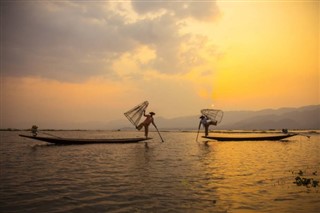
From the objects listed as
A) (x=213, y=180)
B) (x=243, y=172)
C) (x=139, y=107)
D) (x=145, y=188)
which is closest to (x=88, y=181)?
(x=145, y=188)

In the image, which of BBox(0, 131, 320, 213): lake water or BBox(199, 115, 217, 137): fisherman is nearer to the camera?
BBox(0, 131, 320, 213): lake water

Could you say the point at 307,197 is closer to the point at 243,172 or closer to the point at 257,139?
the point at 243,172

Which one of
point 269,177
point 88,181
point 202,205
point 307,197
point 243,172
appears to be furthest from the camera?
point 243,172

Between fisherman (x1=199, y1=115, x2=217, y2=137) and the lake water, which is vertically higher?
fisherman (x1=199, y1=115, x2=217, y2=137)

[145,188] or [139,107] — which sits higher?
[139,107]

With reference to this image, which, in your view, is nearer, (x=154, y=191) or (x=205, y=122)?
(x=154, y=191)

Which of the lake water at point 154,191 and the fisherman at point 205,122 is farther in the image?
the fisherman at point 205,122

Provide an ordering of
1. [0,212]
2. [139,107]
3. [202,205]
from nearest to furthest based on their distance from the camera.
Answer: [0,212], [202,205], [139,107]

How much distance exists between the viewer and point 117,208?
32.5 ft

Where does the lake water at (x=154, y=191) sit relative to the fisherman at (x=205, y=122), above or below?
below

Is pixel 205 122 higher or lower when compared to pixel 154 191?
higher

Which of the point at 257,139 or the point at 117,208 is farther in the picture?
the point at 257,139

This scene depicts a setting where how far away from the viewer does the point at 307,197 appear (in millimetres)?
11656

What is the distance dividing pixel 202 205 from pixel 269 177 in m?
7.26
